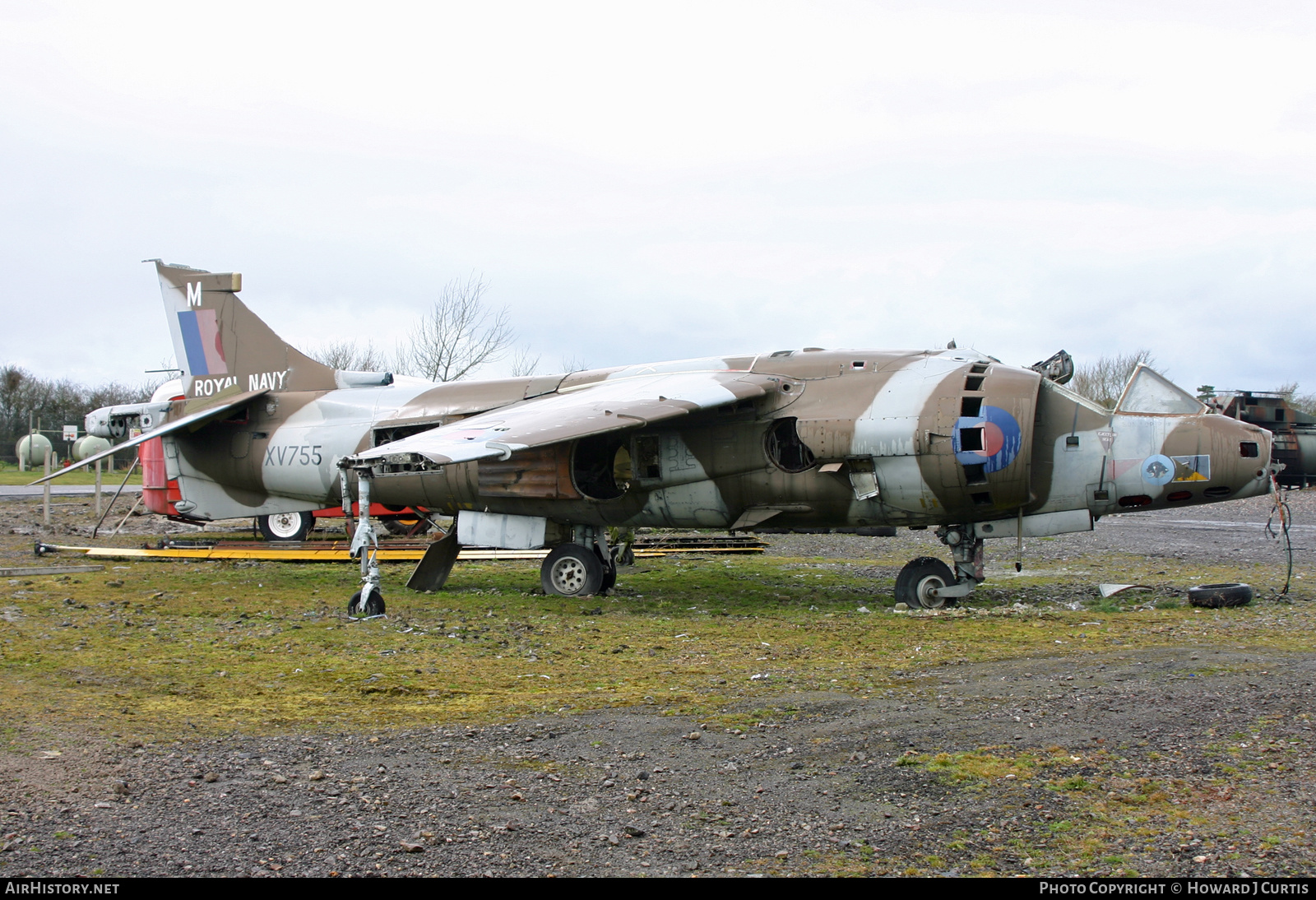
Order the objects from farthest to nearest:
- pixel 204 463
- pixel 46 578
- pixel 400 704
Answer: pixel 204 463, pixel 46 578, pixel 400 704

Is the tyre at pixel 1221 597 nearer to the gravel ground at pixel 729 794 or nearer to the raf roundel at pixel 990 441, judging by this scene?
the raf roundel at pixel 990 441

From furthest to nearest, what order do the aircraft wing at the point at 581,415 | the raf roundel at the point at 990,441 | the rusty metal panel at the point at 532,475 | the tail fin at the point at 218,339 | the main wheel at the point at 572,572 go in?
the tail fin at the point at 218,339
the main wheel at the point at 572,572
the rusty metal panel at the point at 532,475
the raf roundel at the point at 990,441
the aircraft wing at the point at 581,415

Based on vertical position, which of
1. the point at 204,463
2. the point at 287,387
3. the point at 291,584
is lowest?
the point at 291,584

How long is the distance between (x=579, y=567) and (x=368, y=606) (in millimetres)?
3204

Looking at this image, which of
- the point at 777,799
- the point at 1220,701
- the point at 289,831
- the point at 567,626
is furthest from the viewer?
the point at 567,626

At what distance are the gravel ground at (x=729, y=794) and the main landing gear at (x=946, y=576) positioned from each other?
5.16 meters

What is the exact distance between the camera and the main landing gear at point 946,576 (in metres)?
12.6

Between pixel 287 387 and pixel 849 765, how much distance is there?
14.0 metres

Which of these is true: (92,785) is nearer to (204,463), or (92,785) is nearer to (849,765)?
(849,765)

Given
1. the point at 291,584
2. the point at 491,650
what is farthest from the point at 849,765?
the point at 291,584

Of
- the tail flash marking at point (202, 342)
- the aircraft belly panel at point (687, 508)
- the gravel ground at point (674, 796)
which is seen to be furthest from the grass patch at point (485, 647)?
the tail flash marking at point (202, 342)

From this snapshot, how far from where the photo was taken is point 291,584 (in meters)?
15.5

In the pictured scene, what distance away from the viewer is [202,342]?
58.4ft

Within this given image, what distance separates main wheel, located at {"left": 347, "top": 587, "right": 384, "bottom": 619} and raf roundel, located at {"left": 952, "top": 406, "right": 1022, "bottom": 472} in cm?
731
